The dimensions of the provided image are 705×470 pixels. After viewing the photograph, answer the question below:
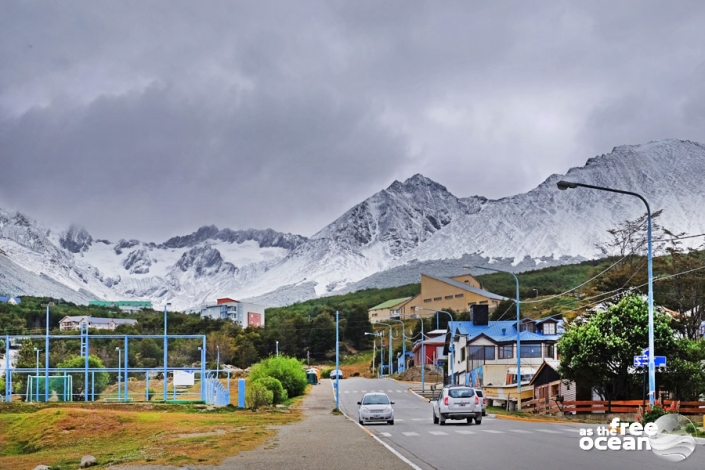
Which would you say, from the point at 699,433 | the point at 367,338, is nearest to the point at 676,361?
the point at 699,433

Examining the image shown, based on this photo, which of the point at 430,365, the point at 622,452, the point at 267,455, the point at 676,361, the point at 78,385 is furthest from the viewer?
the point at 430,365

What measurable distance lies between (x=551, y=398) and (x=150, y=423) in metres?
28.1

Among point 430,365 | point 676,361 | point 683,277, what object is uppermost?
point 683,277

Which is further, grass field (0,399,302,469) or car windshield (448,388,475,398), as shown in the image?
car windshield (448,388,475,398)

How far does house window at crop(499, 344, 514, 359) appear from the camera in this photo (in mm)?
84188

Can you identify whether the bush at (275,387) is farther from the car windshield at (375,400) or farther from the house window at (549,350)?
the house window at (549,350)

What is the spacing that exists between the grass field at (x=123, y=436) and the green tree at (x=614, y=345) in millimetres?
16407

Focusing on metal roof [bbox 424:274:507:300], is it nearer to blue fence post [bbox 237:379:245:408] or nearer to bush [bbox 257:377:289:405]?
bush [bbox 257:377:289:405]

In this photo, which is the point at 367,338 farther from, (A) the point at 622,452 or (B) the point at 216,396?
(A) the point at 622,452

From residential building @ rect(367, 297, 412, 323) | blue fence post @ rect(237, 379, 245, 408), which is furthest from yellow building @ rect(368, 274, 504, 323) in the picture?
blue fence post @ rect(237, 379, 245, 408)

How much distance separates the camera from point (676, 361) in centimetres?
4425

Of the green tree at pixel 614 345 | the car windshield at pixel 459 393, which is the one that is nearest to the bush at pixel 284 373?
the green tree at pixel 614 345

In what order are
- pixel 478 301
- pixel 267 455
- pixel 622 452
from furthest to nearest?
pixel 478 301, pixel 267 455, pixel 622 452

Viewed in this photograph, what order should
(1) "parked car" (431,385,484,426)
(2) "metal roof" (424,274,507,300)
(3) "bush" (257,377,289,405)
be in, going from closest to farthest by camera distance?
(1) "parked car" (431,385,484,426) → (3) "bush" (257,377,289,405) → (2) "metal roof" (424,274,507,300)
